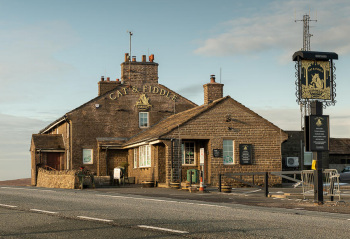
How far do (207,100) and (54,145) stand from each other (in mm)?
13971

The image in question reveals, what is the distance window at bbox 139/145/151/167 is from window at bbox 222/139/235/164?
499 cm

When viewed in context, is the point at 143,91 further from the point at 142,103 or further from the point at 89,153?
the point at 89,153

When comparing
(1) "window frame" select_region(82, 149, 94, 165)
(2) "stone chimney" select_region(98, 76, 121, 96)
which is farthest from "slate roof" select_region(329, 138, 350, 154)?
(1) "window frame" select_region(82, 149, 94, 165)

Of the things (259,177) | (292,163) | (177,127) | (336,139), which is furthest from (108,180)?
(336,139)

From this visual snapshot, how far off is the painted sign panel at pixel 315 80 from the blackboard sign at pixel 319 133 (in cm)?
154

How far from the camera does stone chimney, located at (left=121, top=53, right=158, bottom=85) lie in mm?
44219

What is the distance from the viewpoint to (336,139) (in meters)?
56.2

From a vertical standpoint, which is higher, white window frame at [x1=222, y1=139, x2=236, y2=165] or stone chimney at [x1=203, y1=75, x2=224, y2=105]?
stone chimney at [x1=203, y1=75, x2=224, y2=105]

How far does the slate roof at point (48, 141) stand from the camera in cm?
4500

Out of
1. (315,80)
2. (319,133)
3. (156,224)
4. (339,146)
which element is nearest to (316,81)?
(315,80)

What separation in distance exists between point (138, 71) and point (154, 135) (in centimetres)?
1068

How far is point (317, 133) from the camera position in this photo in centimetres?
1952

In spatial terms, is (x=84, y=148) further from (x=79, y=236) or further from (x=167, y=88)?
(x=79, y=236)

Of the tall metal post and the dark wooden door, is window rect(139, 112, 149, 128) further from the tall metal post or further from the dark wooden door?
the tall metal post
